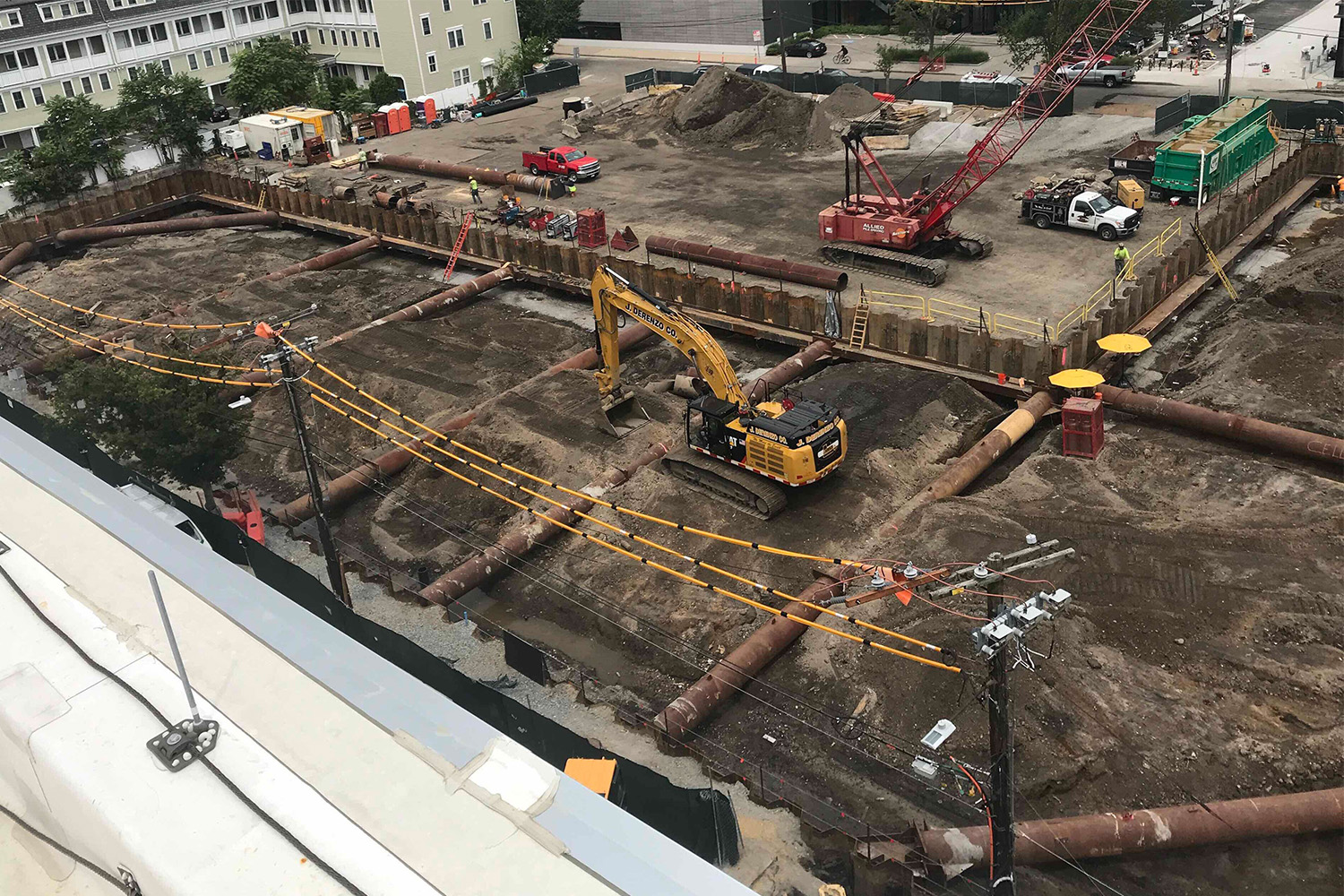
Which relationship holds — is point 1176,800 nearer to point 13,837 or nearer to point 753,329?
point 13,837

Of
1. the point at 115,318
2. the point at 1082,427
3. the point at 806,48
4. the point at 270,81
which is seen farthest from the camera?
the point at 806,48

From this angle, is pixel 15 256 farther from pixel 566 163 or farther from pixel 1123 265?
pixel 1123 265

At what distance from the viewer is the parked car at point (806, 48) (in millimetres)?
76250

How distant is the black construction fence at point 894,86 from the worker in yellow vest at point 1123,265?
21135 mm

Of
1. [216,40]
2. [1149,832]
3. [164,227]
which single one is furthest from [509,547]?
[216,40]

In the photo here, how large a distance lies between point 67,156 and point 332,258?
2116cm

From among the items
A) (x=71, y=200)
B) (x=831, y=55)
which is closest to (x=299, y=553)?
(x=71, y=200)

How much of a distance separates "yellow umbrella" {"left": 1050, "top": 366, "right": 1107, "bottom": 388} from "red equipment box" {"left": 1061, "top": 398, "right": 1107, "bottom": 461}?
608 millimetres

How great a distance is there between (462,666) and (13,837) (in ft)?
41.5

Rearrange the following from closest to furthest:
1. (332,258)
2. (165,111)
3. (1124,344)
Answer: (1124,344) < (332,258) < (165,111)

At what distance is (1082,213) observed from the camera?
41562 millimetres

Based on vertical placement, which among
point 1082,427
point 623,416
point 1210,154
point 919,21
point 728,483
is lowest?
point 728,483

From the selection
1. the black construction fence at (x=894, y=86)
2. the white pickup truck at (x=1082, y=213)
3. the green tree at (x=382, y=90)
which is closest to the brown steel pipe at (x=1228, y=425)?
the white pickup truck at (x=1082, y=213)

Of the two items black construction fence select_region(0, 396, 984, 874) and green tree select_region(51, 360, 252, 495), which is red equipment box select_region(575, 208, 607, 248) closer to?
green tree select_region(51, 360, 252, 495)
